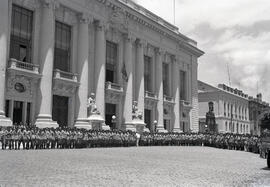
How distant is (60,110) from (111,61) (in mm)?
10637

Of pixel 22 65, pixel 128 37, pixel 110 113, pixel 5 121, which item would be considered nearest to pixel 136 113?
pixel 110 113

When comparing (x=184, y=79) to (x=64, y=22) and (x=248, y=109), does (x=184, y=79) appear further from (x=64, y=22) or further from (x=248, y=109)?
(x=248, y=109)

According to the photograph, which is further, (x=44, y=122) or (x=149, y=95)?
(x=149, y=95)

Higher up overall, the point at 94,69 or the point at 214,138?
the point at 94,69

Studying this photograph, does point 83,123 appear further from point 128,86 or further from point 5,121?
point 128,86

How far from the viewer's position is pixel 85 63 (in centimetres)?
3719

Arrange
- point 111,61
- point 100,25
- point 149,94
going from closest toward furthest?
point 100,25 < point 111,61 < point 149,94

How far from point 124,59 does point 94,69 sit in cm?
623

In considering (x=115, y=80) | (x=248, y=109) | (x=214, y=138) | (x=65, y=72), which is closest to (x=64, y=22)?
(x=65, y=72)

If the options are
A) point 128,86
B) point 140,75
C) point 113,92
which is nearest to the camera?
point 113,92

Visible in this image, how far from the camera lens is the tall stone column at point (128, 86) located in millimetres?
43250

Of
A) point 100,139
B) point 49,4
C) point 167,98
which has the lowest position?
point 100,139

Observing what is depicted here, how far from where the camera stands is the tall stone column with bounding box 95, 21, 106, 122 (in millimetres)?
38906

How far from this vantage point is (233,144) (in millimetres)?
35719
